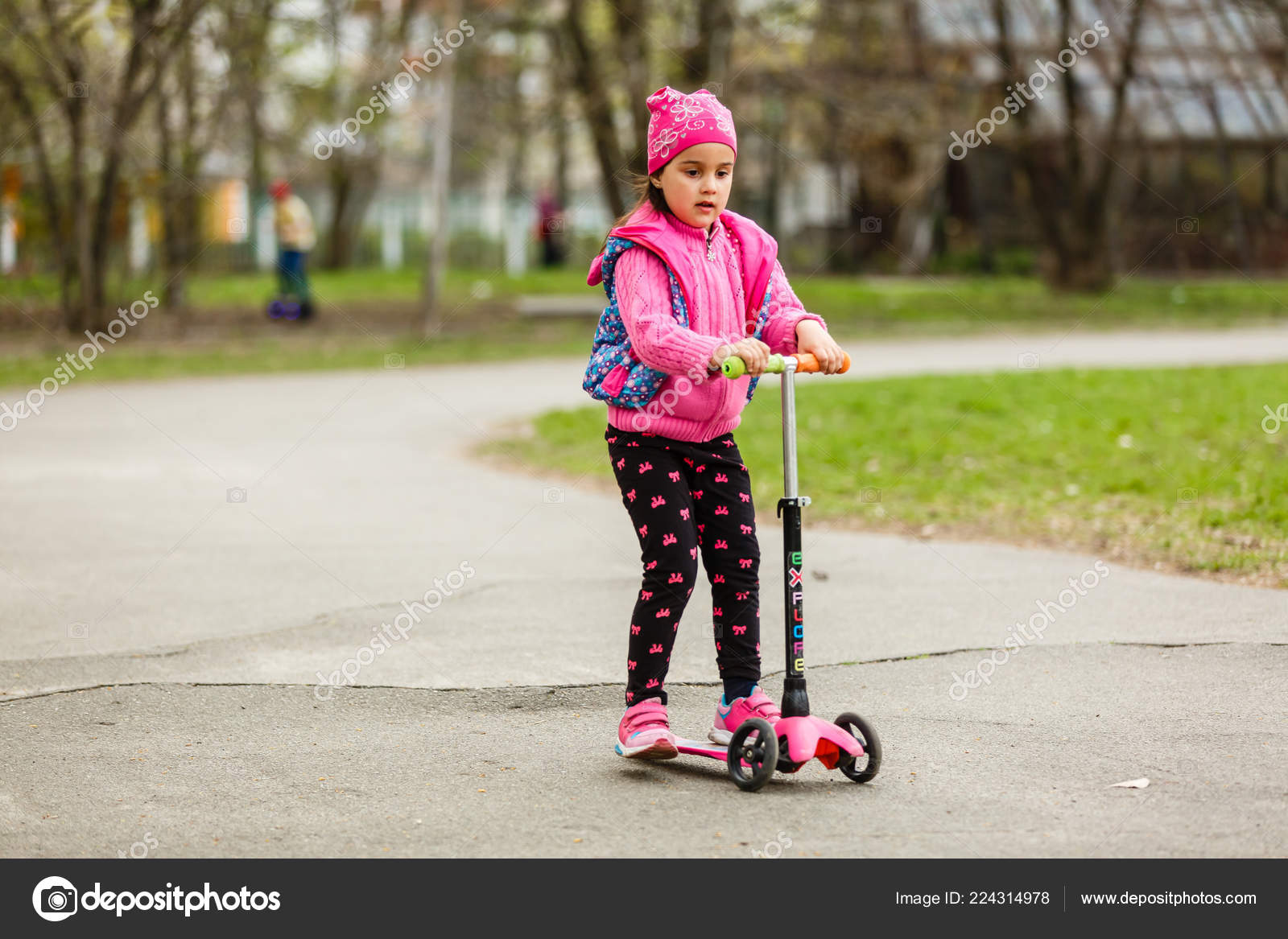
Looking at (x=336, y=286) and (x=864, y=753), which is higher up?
(x=864, y=753)

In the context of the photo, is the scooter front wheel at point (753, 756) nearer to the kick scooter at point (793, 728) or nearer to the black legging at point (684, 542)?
the kick scooter at point (793, 728)

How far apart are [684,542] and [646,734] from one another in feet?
1.72

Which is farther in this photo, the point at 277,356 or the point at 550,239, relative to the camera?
the point at 550,239

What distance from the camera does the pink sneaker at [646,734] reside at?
4.11 metres

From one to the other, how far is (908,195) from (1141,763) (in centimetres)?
2777

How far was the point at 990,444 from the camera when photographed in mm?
9852

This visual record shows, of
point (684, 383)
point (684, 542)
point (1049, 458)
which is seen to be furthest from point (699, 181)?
point (1049, 458)

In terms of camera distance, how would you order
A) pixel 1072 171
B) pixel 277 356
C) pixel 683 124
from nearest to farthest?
1. pixel 683 124
2. pixel 277 356
3. pixel 1072 171

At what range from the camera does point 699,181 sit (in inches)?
158

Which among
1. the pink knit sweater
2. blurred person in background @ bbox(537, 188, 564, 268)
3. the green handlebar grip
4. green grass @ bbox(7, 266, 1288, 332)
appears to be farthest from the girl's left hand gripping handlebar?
blurred person in background @ bbox(537, 188, 564, 268)

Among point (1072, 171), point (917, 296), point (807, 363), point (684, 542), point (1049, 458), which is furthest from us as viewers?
point (917, 296)

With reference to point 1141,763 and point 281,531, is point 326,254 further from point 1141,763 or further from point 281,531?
point 1141,763

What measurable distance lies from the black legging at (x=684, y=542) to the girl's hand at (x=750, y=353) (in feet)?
A: 1.44

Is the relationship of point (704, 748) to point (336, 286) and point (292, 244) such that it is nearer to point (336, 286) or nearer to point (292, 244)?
point (292, 244)
